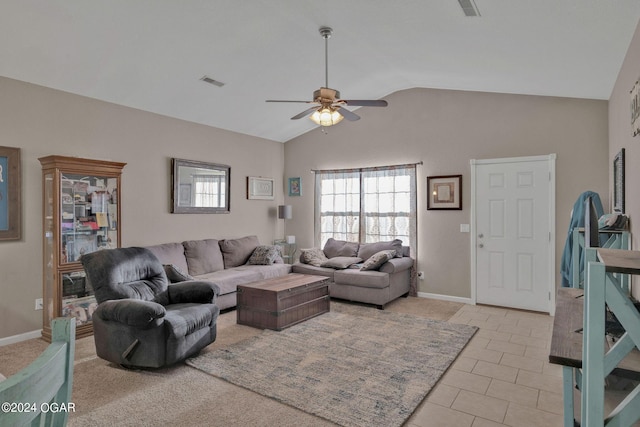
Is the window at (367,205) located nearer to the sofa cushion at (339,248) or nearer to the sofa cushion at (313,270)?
the sofa cushion at (339,248)

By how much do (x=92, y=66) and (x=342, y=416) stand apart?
4.02 metres

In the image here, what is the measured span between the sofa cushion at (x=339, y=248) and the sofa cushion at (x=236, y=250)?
124cm

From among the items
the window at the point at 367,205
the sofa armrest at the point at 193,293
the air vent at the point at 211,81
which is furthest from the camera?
the window at the point at 367,205

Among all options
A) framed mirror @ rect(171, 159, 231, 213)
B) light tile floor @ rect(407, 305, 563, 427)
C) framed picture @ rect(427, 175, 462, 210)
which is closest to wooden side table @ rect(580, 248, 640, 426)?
light tile floor @ rect(407, 305, 563, 427)

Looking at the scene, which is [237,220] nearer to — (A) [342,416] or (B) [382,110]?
(B) [382,110]

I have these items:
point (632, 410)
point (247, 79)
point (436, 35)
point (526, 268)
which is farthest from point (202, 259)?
point (632, 410)

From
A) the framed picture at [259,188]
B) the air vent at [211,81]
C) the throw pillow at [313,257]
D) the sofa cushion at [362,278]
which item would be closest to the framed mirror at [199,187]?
the framed picture at [259,188]

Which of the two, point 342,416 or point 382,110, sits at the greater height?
point 382,110

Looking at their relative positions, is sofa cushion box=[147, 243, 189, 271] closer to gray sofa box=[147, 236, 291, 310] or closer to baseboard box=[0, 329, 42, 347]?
gray sofa box=[147, 236, 291, 310]

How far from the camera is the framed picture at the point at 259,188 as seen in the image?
6.48 metres

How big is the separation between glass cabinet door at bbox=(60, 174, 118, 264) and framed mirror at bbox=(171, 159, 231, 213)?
38.6 inches

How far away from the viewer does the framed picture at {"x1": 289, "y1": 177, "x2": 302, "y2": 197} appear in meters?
7.04

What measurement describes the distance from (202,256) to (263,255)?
969mm

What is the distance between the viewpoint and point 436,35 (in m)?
3.28
